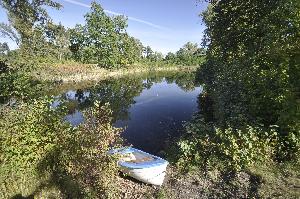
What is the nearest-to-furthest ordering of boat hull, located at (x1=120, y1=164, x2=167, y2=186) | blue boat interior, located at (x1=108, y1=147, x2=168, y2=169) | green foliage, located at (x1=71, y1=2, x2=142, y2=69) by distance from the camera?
boat hull, located at (x1=120, y1=164, x2=167, y2=186)
blue boat interior, located at (x1=108, y1=147, x2=168, y2=169)
green foliage, located at (x1=71, y1=2, x2=142, y2=69)

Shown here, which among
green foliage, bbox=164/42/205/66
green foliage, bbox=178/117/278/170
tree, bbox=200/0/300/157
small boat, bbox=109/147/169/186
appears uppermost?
tree, bbox=200/0/300/157

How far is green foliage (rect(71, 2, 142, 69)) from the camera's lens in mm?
81312

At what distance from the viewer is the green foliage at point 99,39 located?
3201 inches

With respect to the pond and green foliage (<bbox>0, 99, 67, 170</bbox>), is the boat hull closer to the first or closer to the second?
the pond

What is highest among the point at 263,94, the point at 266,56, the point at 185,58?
the point at 266,56

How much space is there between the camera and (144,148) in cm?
2000

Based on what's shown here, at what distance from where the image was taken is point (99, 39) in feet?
274

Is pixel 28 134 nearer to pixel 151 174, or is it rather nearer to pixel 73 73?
pixel 151 174

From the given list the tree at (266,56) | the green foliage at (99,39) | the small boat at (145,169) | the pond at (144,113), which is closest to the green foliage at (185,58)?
the green foliage at (99,39)

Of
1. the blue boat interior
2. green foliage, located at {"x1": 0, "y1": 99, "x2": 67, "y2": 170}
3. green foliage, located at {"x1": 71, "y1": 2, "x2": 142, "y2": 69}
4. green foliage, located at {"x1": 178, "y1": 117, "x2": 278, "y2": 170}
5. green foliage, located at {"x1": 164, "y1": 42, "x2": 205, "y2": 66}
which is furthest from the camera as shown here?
green foliage, located at {"x1": 164, "y1": 42, "x2": 205, "y2": 66}

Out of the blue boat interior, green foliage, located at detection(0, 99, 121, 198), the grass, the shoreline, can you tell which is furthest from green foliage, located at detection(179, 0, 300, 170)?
the shoreline

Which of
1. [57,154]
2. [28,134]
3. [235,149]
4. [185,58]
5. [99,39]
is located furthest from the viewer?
[185,58]

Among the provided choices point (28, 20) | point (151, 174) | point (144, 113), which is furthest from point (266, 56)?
point (28, 20)

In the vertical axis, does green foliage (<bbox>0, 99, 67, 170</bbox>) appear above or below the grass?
above
